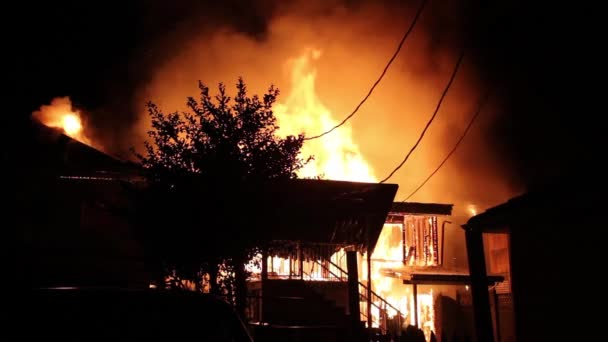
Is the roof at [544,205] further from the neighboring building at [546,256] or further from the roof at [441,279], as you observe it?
the roof at [441,279]

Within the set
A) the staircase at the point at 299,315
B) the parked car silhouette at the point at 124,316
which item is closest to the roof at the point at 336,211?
the staircase at the point at 299,315

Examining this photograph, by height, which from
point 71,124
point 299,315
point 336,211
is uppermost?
point 71,124

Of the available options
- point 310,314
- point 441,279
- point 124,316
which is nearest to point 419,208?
point 441,279

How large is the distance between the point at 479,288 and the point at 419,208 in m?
7.77

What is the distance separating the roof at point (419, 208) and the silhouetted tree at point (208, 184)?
7.73m

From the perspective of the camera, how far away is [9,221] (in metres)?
Answer: 13.8

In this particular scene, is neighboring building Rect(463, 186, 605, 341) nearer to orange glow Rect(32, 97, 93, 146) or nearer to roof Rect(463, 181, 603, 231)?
roof Rect(463, 181, 603, 231)

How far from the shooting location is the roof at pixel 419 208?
19.3m

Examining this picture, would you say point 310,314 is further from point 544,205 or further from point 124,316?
point 124,316

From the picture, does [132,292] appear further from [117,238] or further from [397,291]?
[397,291]

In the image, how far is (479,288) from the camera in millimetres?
12008

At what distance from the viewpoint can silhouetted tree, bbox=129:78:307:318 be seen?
11.3m

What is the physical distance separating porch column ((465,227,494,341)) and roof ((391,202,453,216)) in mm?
6835

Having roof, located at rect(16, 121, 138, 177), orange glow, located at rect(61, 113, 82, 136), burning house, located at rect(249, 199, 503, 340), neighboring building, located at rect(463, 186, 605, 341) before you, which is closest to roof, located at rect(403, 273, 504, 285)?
burning house, located at rect(249, 199, 503, 340)
